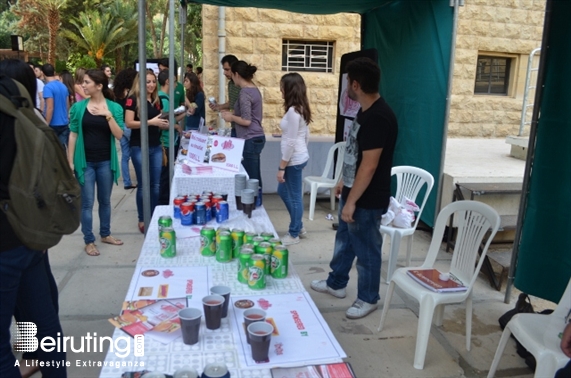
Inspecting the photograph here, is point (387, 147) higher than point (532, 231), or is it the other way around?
point (387, 147)

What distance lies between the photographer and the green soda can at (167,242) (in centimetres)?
231

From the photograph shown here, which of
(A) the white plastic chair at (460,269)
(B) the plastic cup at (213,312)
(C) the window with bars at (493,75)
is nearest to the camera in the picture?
(B) the plastic cup at (213,312)

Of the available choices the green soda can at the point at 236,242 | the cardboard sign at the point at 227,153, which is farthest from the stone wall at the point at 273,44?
the green soda can at the point at 236,242

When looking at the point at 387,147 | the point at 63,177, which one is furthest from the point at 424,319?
the point at 63,177

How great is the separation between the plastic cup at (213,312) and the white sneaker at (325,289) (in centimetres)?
209

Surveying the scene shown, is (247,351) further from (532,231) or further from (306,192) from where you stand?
(306,192)

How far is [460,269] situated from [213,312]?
2.02m

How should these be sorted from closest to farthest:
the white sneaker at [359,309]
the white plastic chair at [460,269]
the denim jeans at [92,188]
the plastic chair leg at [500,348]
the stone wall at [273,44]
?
the plastic chair leg at [500,348], the white plastic chair at [460,269], the white sneaker at [359,309], the denim jeans at [92,188], the stone wall at [273,44]

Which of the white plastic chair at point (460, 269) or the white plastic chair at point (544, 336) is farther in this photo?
the white plastic chair at point (460, 269)

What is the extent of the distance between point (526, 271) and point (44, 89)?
268 inches

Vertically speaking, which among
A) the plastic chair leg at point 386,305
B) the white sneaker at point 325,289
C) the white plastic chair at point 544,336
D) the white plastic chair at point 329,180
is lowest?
the white sneaker at point 325,289

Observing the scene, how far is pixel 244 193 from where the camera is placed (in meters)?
2.98

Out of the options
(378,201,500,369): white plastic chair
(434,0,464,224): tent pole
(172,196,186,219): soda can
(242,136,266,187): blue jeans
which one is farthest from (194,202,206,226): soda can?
(434,0,464,224): tent pole

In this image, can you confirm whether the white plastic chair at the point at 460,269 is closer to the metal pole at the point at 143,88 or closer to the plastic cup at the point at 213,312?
the plastic cup at the point at 213,312
